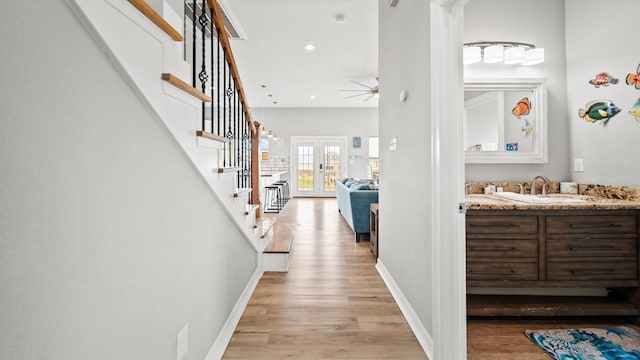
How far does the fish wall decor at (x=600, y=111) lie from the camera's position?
7.64ft

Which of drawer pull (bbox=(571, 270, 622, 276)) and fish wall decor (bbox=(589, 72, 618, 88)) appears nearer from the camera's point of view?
drawer pull (bbox=(571, 270, 622, 276))

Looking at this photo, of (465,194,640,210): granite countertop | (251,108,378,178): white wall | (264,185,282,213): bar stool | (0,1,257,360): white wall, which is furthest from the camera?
(251,108,378,178): white wall

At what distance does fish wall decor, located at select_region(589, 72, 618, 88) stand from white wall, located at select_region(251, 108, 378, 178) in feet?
24.2

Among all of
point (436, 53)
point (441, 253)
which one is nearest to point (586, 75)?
point (436, 53)

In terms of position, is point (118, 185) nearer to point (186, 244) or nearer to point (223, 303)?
point (186, 244)

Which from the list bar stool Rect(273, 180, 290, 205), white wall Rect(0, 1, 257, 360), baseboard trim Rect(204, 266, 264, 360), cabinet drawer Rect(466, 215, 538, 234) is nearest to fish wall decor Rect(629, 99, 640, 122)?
cabinet drawer Rect(466, 215, 538, 234)

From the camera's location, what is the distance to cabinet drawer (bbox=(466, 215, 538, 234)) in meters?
2.07

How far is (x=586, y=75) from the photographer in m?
2.49

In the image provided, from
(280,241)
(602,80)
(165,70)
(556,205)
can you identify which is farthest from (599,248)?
(165,70)

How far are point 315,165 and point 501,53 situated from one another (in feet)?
25.1

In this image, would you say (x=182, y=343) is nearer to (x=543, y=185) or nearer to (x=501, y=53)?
(x=543, y=185)

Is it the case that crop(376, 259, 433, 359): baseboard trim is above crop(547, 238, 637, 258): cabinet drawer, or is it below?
below

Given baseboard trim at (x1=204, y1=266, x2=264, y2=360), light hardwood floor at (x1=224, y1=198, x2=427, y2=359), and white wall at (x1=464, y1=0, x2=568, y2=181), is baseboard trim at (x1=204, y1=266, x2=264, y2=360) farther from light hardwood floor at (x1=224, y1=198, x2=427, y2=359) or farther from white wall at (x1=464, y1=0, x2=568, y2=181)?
white wall at (x1=464, y1=0, x2=568, y2=181)

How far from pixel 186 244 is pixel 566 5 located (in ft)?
11.7
